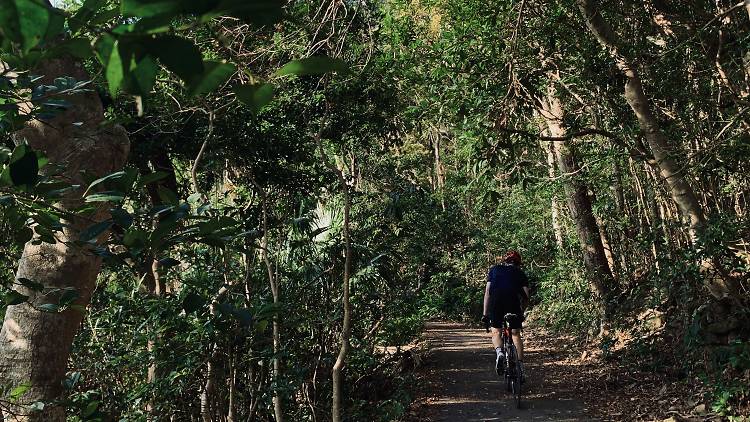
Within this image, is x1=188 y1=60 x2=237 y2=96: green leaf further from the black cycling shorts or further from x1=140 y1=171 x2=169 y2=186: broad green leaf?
the black cycling shorts

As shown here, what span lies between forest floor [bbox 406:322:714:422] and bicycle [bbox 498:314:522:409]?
0.22m

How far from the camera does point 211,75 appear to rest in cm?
78

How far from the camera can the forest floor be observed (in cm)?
836

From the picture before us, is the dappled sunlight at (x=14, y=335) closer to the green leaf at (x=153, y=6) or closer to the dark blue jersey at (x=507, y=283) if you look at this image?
the green leaf at (x=153, y=6)

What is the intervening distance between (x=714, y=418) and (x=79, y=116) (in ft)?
20.9

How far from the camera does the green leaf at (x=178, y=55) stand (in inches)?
28.7

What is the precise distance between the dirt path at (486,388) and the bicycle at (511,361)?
22 cm

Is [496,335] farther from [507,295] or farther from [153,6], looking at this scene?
[153,6]

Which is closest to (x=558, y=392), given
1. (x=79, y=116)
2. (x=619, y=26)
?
(x=619, y=26)

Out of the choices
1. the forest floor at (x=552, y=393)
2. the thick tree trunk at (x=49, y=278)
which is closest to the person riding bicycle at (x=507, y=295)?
the forest floor at (x=552, y=393)

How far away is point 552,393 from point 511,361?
3.39 feet

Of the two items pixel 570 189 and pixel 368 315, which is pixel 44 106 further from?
pixel 570 189

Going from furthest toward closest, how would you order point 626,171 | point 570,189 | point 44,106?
point 570,189
point 626,171
point 44,106

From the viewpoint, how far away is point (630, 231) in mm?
13258
